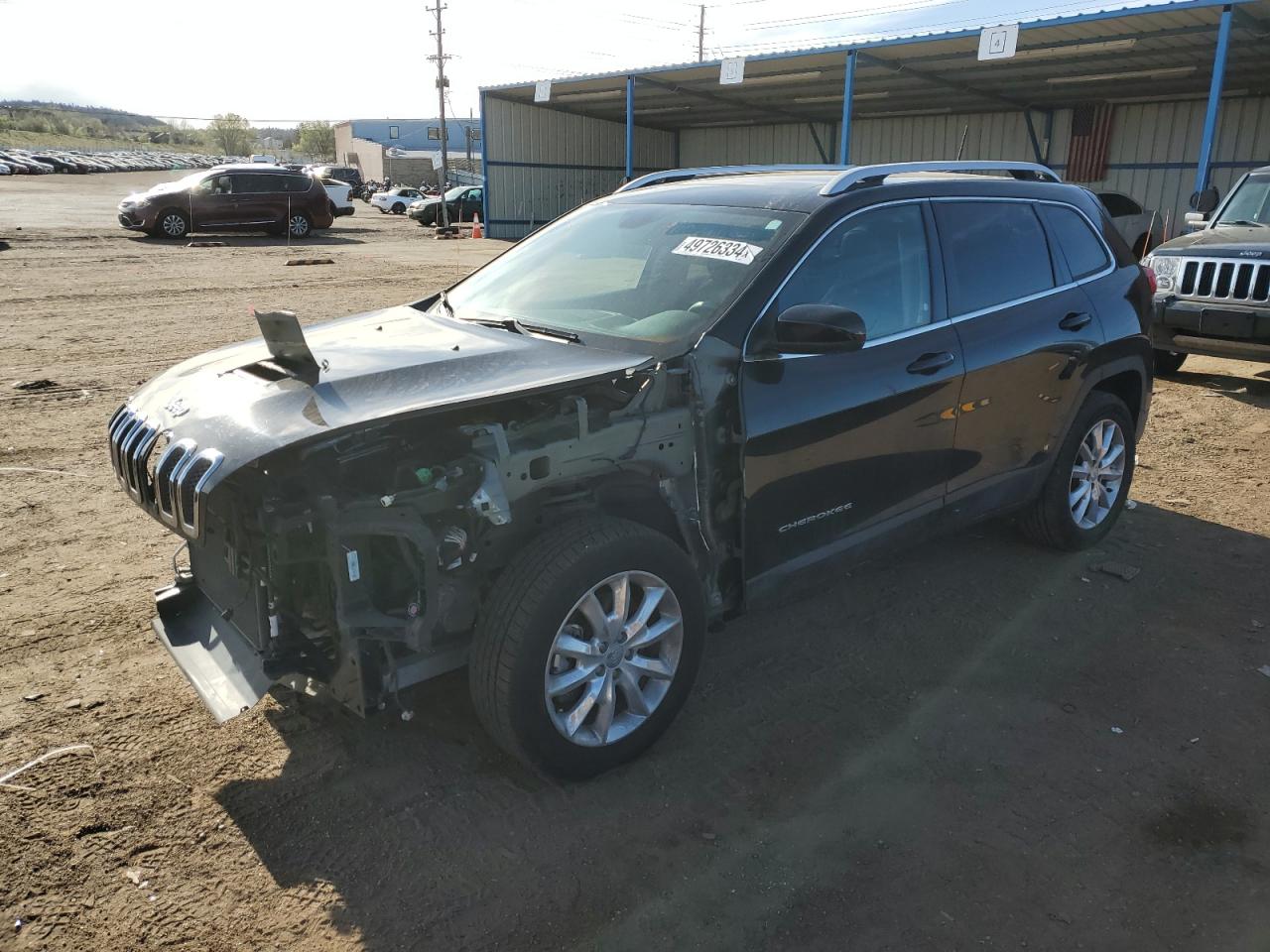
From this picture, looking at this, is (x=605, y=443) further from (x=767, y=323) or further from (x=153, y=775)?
(x=153, y=775)

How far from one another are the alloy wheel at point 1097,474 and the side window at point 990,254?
0.94 meters

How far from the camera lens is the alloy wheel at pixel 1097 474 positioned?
4.93 m

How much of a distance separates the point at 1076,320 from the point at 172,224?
23214 mm

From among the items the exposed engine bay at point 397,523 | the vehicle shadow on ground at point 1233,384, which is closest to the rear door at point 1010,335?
the exposed engine bay at point 397,523

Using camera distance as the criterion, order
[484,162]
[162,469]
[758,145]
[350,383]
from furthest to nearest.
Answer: [758,145] → [484,162] → [350,383] → [162,469]

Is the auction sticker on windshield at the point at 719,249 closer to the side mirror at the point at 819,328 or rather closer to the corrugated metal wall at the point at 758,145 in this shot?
the side mirror at the point at 819,328

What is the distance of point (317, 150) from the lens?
374ft

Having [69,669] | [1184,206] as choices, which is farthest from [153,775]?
[1184,206]

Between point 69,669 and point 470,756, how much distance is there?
1699mm

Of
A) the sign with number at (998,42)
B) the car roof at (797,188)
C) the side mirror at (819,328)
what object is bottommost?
the side mirror at (819,328)

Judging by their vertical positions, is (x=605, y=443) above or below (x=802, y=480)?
above

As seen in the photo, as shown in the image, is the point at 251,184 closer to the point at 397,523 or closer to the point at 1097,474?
the point at 1097,474

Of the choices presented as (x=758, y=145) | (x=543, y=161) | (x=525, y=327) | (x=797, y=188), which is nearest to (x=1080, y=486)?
(x=797, y=188)

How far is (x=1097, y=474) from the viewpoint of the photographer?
5035 millimetres
